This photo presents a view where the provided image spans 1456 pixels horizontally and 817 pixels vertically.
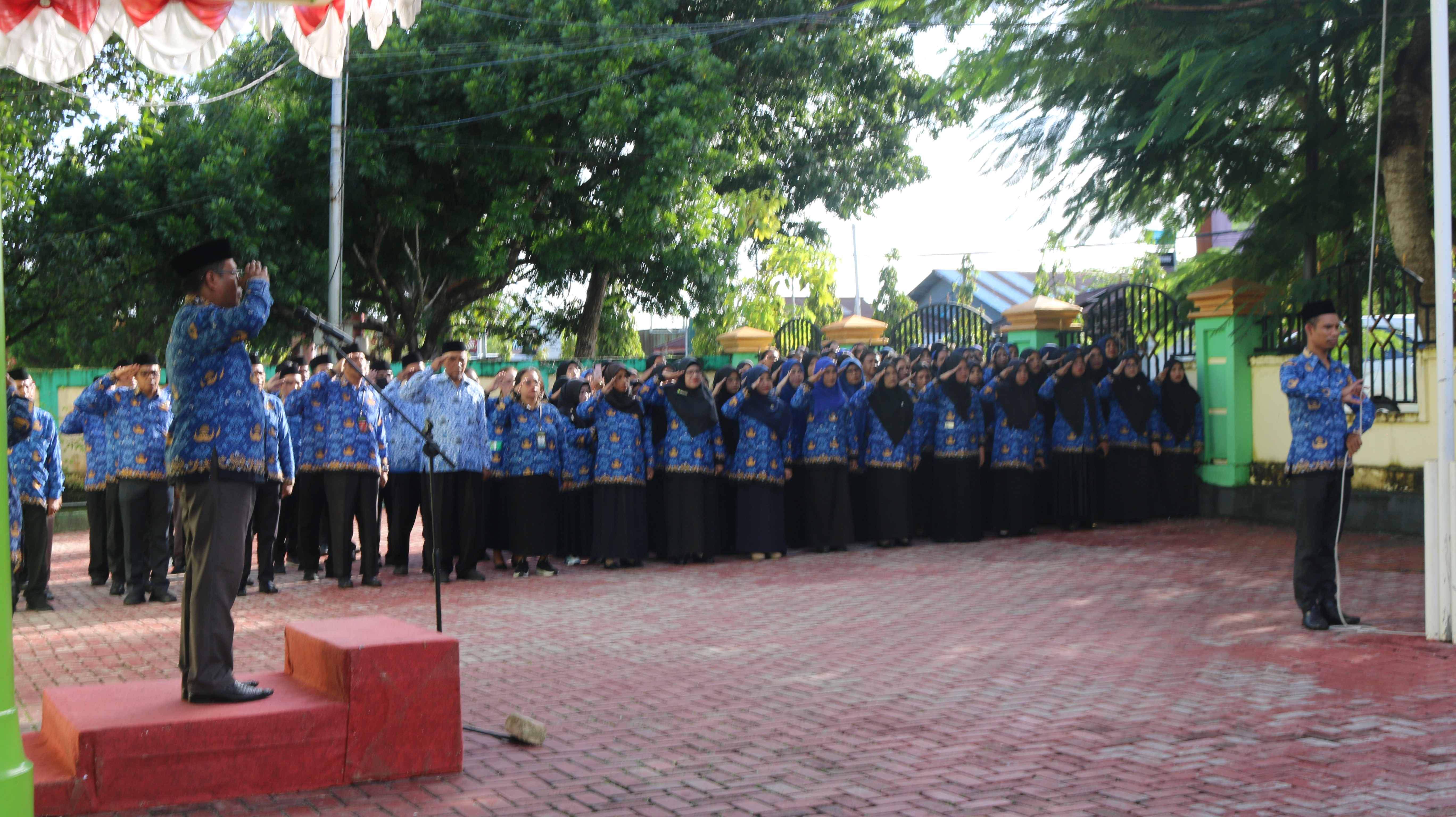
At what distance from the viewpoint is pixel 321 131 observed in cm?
2072

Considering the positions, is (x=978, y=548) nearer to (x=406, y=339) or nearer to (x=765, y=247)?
(x=406, y=339)

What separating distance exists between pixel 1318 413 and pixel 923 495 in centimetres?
626

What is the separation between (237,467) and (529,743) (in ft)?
5.55

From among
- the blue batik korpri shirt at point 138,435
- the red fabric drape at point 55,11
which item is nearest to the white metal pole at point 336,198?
the blue batik korpri shirt at point 138,435

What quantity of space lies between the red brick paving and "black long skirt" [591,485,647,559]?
0.86 feet

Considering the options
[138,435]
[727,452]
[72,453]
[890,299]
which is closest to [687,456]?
[727,452]

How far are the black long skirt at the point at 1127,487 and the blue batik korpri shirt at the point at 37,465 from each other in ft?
34.8

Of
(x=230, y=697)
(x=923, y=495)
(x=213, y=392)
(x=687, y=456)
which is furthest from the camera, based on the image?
(x=923, y=495)

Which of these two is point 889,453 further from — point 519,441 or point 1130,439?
point 519,441

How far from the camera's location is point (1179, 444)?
51.2 feet

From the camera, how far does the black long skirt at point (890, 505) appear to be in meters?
13.7

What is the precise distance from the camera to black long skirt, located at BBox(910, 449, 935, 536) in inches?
566

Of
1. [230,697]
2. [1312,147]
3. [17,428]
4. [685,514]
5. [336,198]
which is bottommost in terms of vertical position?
[230,697]

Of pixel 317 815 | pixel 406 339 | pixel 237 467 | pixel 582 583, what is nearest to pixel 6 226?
pixel 406 339
